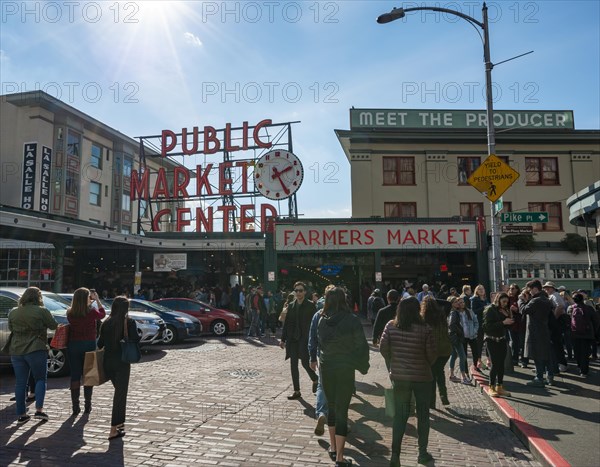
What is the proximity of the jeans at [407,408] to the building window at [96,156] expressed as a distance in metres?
40.3

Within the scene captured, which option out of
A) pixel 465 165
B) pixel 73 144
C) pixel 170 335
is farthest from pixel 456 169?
pixel 73 144

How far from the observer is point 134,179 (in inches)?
1255

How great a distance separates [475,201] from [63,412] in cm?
2688

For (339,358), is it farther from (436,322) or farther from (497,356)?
(497,356)

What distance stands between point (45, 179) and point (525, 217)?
33133mm

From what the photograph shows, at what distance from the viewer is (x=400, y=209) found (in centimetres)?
2966

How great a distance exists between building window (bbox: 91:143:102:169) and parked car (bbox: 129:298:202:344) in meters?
27.7

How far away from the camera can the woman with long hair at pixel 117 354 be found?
237 inches

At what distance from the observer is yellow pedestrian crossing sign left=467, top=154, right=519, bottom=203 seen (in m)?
10.7

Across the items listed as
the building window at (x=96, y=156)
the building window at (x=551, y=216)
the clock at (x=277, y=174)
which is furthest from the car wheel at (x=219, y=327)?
the building window at (x=96, y=156)

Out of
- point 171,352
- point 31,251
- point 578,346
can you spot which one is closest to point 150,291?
point 31,251

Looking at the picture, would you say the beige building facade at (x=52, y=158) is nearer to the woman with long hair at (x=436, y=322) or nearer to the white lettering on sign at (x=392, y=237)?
the white lettering on sign at (x=392, y=237)

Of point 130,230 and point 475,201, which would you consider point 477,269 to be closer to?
point 475,201

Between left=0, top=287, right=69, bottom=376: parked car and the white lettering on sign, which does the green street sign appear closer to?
left=0, top=287, right=69, bottom=376: parked car
